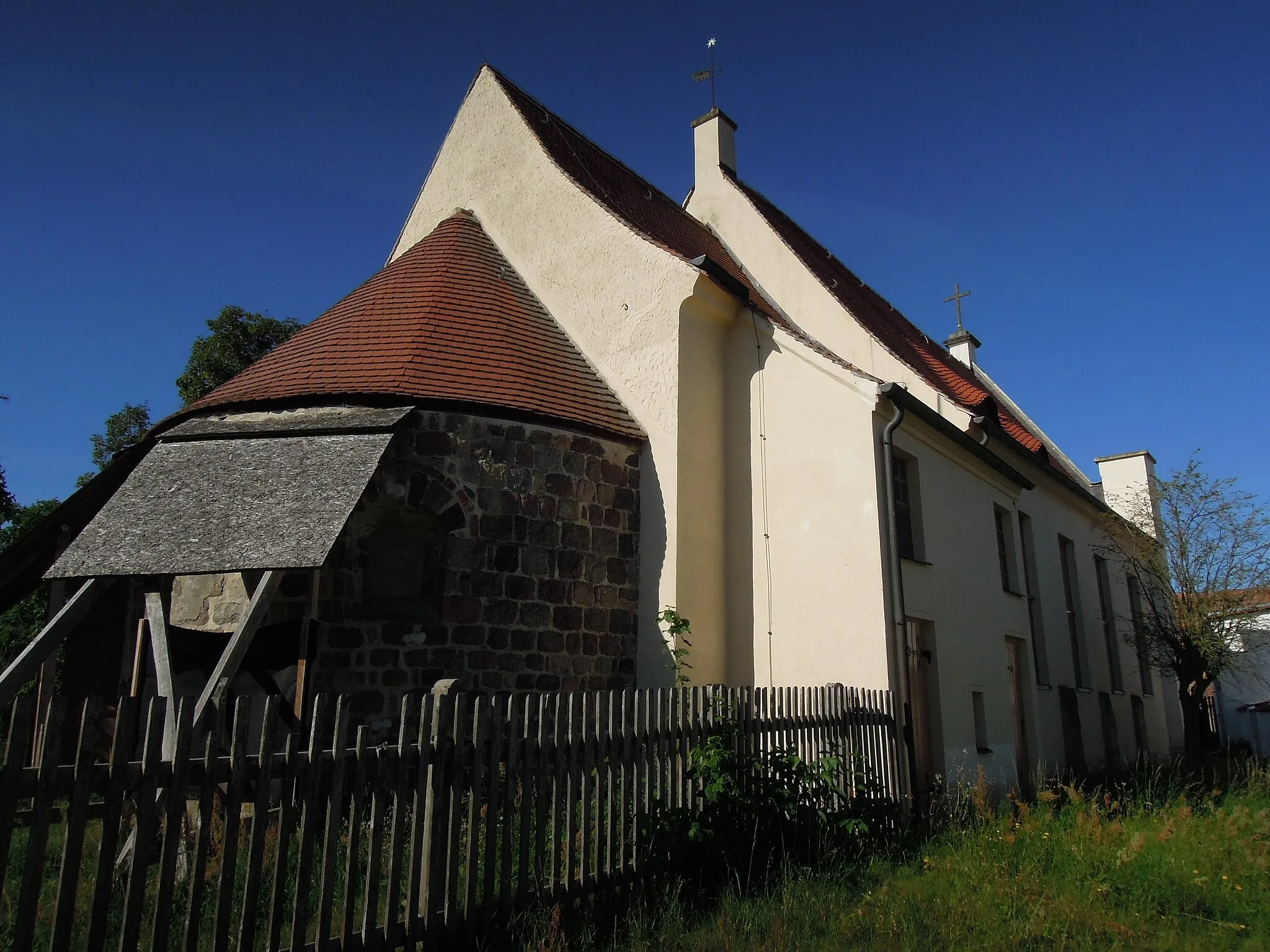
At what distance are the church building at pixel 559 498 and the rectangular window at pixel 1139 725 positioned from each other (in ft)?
16.8

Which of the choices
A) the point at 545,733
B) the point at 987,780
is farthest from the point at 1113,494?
the point at 545,733

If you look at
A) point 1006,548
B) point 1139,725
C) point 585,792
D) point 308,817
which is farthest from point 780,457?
point 1139,725

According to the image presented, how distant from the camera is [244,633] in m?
6.16

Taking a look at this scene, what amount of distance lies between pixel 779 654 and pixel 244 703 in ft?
21.9

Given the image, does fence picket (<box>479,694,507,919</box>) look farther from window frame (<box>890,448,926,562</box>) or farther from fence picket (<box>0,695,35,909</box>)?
window frame (<box>890,448,926,562</box>)

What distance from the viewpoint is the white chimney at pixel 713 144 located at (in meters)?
16.0

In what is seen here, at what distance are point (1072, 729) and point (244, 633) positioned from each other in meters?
12.7

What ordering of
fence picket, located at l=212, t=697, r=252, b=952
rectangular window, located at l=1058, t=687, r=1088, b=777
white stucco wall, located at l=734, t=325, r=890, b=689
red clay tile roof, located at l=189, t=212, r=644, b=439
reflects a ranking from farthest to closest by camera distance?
rectangular window, located at l=1058, t=687, r=1088, b=777 → white stucco wall, located at l=734, t=325, r=890, b=689 → red clay tile roof, located at l=189, t=212, r=644, b=439 → fence picket, located at l=212, t=697, r=252, b=952

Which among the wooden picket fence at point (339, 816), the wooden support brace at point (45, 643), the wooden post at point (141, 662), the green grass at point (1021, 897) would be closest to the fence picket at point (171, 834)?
the wooden picket fence at point (339, 816)

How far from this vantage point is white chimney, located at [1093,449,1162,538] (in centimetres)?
1944

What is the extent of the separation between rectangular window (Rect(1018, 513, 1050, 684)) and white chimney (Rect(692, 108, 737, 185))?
308 inches

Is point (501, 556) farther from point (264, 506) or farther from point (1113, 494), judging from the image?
point (1113, 494)

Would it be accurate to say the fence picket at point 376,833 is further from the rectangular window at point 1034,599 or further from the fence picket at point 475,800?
the rectangular window at point 1034,599

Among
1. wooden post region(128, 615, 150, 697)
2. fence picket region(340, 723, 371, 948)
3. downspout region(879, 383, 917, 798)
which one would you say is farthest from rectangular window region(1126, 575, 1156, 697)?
fence picket region(340, 723, 371, 948)
